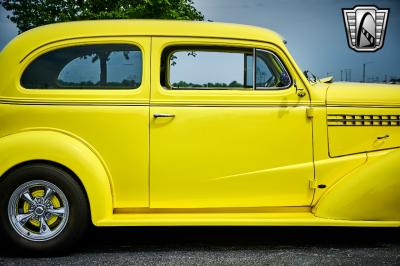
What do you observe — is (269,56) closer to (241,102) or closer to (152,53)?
(241,102)

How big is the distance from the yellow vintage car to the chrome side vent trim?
0.04ft

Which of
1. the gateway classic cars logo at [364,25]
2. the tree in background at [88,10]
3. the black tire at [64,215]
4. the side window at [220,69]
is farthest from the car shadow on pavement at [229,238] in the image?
the tree in background at [88,10]

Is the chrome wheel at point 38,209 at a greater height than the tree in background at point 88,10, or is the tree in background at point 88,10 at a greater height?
the tree in background at point 88,10

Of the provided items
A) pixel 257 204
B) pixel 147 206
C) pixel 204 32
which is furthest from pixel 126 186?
pixel 204 32

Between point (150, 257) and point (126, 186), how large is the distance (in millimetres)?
622

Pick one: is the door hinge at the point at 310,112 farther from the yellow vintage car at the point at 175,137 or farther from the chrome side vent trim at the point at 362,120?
the chrome side vent trim at the point at 362,120

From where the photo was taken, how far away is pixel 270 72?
4266mm

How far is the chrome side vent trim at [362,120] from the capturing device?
421 cm

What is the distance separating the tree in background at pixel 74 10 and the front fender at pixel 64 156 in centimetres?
1723

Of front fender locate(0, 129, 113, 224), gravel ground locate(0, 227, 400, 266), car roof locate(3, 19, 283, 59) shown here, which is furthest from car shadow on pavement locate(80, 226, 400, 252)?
car roof locate(3, 19, 283, 59)

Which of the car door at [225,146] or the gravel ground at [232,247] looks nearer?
the gravel ground at [232,247]

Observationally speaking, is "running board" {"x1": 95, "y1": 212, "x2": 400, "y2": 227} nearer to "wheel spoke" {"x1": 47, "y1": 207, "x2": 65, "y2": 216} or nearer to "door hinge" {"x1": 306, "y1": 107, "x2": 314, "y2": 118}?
"wheel spoke" {"x1": 47, "y1": 207, "x2": 65, "y2": 216}

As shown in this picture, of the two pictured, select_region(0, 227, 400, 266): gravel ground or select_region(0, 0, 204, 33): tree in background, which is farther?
select_region(0, 0, 204, 33): tree in background

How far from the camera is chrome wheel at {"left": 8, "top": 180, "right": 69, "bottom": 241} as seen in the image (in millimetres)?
3965
